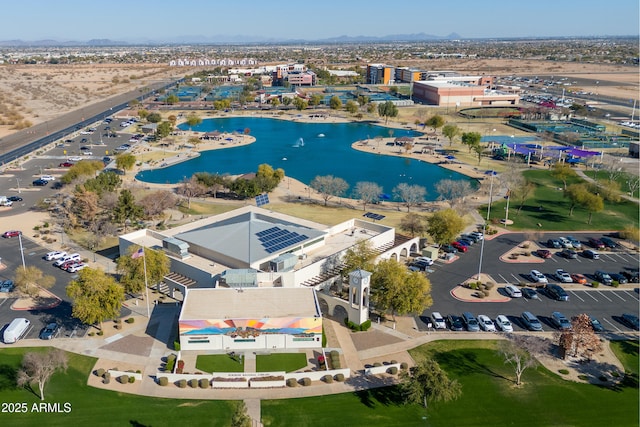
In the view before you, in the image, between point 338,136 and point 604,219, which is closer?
point 604,219

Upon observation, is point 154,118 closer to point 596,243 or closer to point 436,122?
point 436,122

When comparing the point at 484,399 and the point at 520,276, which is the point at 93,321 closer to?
the point at 484,399

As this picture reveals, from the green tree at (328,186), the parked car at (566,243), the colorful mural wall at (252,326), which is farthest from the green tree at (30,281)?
the parked car at (566,243)

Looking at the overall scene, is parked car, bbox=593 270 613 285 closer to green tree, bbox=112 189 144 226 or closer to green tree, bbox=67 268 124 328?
green tree, bbox=67 268 124 328

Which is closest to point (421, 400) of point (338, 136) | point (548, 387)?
point (548, 387)

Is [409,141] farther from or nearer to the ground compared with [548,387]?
farther from the ground

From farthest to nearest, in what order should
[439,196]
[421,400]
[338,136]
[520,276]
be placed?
[338,136] → [439,196] → [520,276] → [421,400]

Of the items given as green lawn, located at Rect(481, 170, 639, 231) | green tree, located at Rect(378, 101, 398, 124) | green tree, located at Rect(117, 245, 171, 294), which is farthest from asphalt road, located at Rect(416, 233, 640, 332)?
green tree, located at Rect(378, 101, 398, 124)
